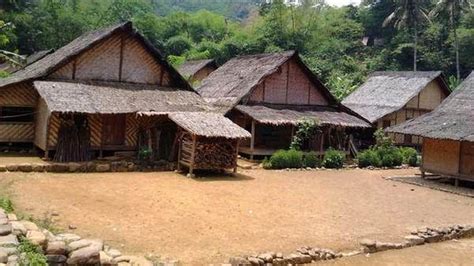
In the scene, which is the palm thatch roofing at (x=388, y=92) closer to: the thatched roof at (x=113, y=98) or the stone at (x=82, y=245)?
the thatched roof at (x=113, y=98)

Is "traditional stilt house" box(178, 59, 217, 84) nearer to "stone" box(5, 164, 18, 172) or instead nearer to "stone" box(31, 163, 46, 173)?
"stone" box(31, 163, 46, 173)

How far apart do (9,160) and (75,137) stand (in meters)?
2.38

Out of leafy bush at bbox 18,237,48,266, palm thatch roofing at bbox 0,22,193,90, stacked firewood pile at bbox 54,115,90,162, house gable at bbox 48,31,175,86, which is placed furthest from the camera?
house gable at bbox 48,31,175,86

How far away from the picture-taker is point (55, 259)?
7.66 meters

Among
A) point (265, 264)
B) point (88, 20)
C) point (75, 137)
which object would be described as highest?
point (88, 20)

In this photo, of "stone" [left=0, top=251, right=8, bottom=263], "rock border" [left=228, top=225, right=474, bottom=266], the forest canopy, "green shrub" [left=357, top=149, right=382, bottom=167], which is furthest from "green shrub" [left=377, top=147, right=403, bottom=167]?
"stone" [left=0, top=251, right=8, bottom=263]

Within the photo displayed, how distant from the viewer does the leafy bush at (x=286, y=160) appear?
Result: 70.9 feet

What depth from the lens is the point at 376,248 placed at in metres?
10.6

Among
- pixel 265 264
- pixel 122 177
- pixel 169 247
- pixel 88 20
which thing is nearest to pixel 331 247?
pixel 265 264

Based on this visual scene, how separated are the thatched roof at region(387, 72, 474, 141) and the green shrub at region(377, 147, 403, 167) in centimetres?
302

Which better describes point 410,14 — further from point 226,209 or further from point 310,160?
point 226,209

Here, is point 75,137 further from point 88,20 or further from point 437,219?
point 88,20

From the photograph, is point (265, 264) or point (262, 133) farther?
point (262, 133)

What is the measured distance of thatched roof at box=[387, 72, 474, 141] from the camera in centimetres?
1880
